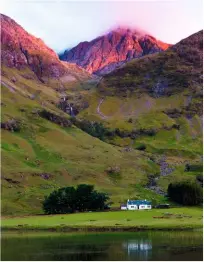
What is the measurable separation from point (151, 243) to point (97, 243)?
962cm

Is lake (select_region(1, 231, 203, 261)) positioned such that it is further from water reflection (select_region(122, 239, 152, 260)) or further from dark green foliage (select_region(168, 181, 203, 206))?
dark green foliage (select_region(168, 181, 203, 206))

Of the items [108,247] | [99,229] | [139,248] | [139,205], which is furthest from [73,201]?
[139,248]

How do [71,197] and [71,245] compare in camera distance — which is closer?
[71,245]

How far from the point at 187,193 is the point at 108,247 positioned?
99.6 metres

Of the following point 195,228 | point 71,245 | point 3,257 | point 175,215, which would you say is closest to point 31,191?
point 175,215

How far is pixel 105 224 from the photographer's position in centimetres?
11475

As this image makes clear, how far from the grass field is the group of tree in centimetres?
1882

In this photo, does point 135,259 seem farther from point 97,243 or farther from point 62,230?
point 62,230

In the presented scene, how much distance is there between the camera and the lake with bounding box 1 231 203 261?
6681cm

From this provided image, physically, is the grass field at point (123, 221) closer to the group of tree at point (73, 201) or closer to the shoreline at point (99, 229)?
the shoreline at point (99, 229)

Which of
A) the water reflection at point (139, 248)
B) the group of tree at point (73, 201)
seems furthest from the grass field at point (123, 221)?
the water reflection at point (139, 248)

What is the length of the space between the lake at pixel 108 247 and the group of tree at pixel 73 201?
57337 millimetres

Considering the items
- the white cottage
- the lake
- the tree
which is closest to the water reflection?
the lake

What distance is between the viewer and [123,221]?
12150 cm
